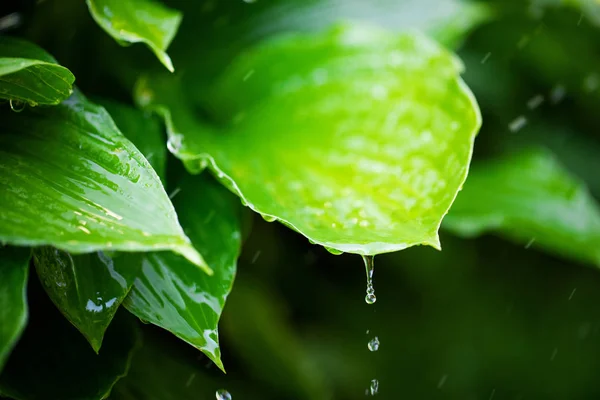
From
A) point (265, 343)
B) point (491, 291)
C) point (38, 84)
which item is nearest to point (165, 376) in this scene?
point (265, 343)

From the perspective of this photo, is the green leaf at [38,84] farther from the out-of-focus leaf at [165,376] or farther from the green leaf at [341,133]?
the out-of-focus leaf at [165,376]

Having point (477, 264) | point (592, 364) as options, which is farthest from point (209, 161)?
point (592, 364)

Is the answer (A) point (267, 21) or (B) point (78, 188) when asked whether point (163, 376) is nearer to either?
Result: (B) point (78, 188)

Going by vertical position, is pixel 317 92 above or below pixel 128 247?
below

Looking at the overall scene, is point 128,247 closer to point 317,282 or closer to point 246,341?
point 246,341

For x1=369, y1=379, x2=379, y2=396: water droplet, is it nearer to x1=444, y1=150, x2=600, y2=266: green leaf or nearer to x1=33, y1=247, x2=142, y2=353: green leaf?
x1=444, y1=150, x2=600, y2=266: green leaf

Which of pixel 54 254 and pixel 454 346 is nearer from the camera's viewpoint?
pixel 54 254

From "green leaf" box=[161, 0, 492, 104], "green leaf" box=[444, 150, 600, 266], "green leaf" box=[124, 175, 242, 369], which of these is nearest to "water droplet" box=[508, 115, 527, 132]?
"green leaf" box=[444, 150, 600, 266]

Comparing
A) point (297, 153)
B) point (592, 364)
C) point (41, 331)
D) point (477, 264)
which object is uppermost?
point (297, 153)

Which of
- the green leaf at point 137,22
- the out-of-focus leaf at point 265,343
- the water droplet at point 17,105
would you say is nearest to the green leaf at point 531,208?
the out-of-focus leaf at point 265,343
